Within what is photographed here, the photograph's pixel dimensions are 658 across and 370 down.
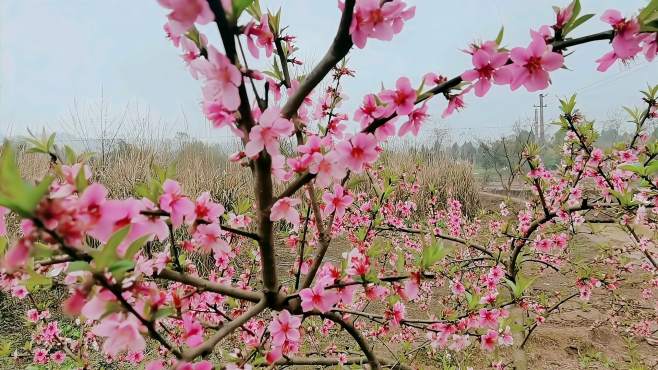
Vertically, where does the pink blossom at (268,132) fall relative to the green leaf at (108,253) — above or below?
above

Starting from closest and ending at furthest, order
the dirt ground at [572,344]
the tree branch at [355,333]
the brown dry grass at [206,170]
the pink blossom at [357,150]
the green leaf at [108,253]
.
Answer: the green leaf at [108,253], the pink blossom at [357,150], the tree branch at [355,333], the dirt ground at [572,344], the brown dry grass at [206,170]

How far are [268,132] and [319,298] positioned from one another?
1.45ft

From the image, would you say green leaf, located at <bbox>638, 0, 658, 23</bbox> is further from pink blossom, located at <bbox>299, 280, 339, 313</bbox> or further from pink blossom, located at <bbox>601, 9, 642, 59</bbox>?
pink blossom, located at <bbox>299, 280, 339, 313</bbox>

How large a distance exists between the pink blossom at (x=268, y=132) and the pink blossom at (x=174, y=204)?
175mm

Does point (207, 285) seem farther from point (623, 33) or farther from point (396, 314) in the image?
point (623, 33)

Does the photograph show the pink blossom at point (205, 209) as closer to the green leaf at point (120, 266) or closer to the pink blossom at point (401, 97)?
the green leaf at point (120, 266)

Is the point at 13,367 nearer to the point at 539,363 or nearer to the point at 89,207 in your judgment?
the point at 89,207

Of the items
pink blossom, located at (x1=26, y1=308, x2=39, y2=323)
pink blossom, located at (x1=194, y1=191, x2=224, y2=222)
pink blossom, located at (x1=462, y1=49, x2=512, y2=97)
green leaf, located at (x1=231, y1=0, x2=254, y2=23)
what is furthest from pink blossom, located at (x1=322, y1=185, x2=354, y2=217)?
pink blossom, located at (x1=26, y1=308, x2=39, y2=323)

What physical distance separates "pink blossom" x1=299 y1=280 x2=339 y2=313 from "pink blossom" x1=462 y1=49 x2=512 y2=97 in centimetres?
55

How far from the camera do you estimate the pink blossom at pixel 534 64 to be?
0.74 meters

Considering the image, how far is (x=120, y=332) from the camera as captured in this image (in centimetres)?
59

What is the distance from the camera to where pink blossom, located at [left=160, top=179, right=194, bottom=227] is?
752 mm

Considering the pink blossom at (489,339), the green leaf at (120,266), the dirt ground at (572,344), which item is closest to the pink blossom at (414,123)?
the green leaf at (120,266)

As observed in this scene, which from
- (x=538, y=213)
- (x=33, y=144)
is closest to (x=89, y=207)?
(x=33, y=144)
